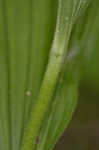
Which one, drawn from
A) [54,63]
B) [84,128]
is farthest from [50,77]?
[84,128]

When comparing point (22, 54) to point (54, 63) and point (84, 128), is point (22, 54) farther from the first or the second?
point (84, 128)

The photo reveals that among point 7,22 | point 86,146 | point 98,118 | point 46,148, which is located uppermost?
point 7,22

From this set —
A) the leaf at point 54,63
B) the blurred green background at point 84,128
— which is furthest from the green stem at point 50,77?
the blurred green background at point 84,128

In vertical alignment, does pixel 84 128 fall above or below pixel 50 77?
below

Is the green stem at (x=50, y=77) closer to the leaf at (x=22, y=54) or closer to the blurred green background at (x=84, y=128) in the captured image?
the leaf at (x=22, y=54)

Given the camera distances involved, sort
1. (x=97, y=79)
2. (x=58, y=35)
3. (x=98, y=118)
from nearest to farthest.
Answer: (x=58, y=35) < (x=97, y=79) < (x=98, y=118)

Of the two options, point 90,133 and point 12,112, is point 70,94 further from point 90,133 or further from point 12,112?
point 90,133

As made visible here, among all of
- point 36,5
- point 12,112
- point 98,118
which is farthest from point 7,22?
point 98,118

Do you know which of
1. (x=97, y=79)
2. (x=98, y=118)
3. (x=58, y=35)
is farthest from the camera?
(x=98, y=118)

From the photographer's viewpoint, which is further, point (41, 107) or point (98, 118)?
point (98, 118)

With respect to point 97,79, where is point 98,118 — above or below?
below
